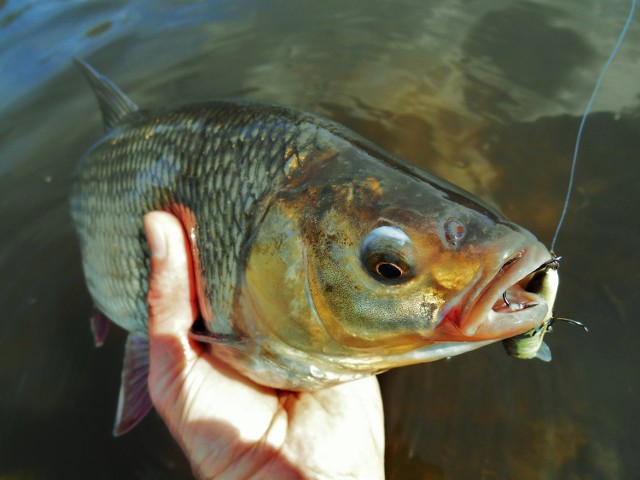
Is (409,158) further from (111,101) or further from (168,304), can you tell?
(168,304)

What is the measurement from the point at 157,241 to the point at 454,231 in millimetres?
1244

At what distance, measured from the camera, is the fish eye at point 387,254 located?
1.31 metres

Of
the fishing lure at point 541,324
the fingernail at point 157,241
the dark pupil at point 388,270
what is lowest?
the fishing lure at point 541,324

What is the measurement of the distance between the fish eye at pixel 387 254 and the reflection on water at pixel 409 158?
1533 millimetres

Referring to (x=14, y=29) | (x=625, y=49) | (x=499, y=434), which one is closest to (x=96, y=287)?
(x=499, y=434)

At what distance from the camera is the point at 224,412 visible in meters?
1.98

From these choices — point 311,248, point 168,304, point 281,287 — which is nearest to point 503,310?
point 311,248

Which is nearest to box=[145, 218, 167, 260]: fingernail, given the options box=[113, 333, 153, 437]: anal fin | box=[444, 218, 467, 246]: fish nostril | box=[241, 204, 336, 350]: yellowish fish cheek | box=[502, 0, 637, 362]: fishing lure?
box=[241, 204, 336, 350]: yellowish fish cheek

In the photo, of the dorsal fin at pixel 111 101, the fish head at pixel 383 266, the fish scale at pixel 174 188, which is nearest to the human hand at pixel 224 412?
the fish scale at pixel 174 188

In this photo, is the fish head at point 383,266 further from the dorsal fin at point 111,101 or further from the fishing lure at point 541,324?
the dorsal fin at point 111,101

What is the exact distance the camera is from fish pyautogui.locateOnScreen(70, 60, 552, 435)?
127 centimetres

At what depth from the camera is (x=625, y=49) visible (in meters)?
4.30

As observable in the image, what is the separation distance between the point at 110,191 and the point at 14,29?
17.7 ft

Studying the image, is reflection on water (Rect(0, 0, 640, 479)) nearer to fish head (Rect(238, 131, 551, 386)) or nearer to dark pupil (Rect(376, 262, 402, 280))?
fish head (Rect(238, 131, 551, 386))
